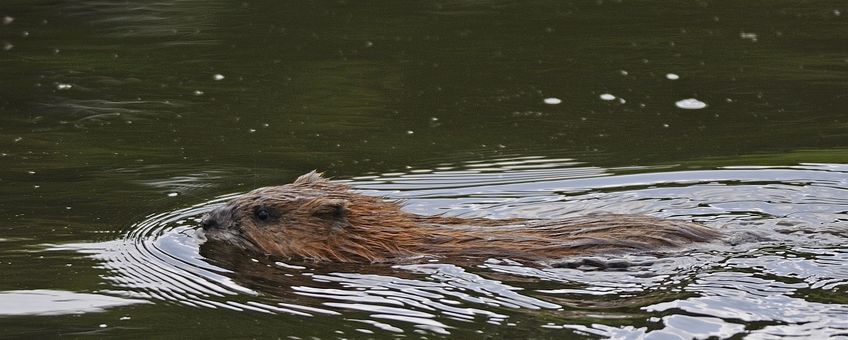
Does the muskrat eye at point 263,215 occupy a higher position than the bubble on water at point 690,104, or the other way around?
the bubble on water at point 690,104

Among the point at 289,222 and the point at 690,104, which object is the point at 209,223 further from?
the point at 690,104

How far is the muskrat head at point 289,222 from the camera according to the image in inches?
256

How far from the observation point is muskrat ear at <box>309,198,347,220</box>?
6523 millimetres

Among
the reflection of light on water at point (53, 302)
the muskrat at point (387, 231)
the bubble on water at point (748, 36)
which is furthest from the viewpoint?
the bubble on water at point (748, 36)

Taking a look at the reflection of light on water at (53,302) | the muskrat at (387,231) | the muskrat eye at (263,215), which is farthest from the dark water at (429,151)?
the muskrat eye at (263,215)

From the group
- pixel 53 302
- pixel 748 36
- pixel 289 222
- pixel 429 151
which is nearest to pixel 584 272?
pixel 289 222

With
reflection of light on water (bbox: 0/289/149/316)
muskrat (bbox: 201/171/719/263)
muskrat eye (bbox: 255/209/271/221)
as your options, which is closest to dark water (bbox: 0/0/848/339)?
reflection of light on water (bbox: 0/289/149/316)

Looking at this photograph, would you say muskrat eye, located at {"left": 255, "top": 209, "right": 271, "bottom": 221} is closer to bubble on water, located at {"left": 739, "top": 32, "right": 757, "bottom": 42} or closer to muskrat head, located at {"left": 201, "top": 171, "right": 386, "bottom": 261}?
muskrat head, located at {"left": 201, "top": 171, "right": 386, "bottom": 261}

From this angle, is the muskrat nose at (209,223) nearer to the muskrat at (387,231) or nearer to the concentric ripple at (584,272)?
the muskrat at (387,231)

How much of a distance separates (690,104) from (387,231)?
3.29 meters

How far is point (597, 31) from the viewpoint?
1084 centimetres

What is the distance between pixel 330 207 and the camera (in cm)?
654

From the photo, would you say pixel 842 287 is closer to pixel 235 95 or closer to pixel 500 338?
pixel 500 338

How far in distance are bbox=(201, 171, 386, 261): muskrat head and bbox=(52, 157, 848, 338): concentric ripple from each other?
0.12m
